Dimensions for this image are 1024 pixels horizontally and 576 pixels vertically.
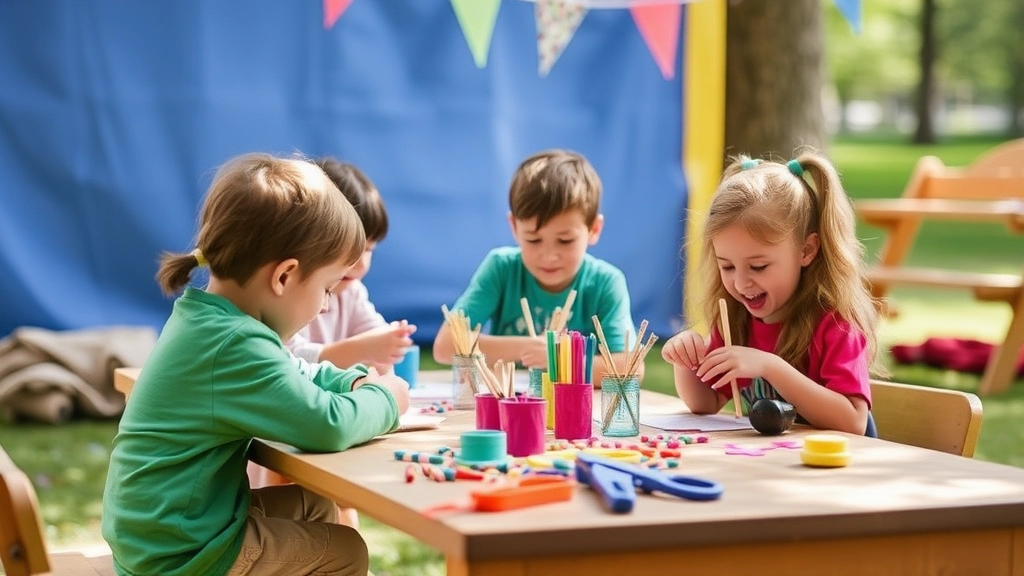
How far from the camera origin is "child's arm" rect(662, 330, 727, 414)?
2895mm

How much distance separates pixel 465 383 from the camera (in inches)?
115

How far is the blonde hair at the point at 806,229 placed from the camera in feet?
9.16

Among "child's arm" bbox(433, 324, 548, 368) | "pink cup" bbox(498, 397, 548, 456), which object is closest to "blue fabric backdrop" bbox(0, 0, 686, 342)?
"child's arm" bbox(433, 324, 548, 368)

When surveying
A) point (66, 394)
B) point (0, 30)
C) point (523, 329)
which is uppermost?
point (0, 30)

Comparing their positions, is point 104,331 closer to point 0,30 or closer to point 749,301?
point 0,30

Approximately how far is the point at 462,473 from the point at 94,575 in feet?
2.92

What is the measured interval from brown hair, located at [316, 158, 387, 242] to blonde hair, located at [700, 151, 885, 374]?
39.5 inches

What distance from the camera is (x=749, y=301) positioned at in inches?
112

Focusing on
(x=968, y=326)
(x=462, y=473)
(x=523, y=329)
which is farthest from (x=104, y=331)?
(x=968, y=326)

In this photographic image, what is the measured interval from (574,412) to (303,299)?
52cm

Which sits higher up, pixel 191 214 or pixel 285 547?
pixel 191 214

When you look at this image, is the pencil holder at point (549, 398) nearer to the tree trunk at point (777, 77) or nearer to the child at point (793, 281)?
the child at point (793, 281)

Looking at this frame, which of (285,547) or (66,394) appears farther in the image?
(66,394)

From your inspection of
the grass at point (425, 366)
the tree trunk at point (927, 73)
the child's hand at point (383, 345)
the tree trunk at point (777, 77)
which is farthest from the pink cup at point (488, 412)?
the tree trunk at point (927, 73)
